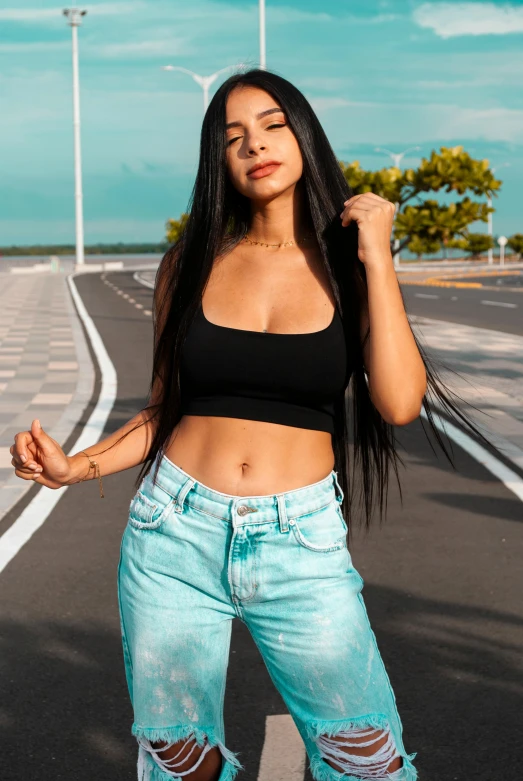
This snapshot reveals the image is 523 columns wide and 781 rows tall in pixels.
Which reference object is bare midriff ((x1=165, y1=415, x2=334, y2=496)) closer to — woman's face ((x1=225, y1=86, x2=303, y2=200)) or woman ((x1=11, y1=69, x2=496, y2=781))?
woman ((x1=11, y1=69, x2=496, y2=781))

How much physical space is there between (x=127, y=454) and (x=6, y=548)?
4077 mm

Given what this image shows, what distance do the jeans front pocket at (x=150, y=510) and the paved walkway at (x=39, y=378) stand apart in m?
5.16

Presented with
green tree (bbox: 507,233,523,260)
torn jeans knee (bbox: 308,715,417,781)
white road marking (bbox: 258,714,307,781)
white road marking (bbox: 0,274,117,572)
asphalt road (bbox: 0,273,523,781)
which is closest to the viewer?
torn jeans knee (bbox: 308,715,417,781)

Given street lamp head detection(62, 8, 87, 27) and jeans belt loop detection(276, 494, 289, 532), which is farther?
street lamp head detection(62, 8, 87, 27)

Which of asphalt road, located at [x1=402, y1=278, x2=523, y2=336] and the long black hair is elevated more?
the long black hair

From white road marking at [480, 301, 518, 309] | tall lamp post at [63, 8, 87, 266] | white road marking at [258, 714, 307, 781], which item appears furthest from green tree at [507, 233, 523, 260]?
white road marking at [258, 714, 307, 781]

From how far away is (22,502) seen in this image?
7969 millimetres

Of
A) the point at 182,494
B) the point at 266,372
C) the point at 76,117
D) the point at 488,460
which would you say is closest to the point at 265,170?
the point at 266,372

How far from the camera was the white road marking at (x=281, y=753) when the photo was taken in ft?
12.2

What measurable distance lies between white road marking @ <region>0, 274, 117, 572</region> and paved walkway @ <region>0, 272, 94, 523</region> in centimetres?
15

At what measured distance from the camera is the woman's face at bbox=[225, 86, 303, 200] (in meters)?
2.63

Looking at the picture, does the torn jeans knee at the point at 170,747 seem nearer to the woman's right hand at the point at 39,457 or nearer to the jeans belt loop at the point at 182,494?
the jeans belt loop at the point at 182,494

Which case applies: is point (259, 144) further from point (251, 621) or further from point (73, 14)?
point (73, 14)

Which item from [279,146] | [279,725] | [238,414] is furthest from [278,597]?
[279,725]
